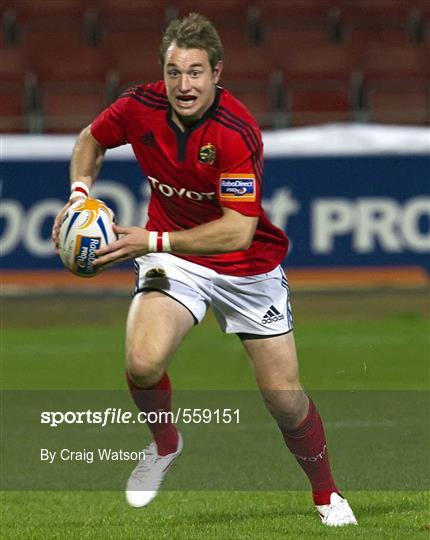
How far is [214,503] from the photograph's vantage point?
19.4ft

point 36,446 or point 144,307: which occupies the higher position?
point 144,307

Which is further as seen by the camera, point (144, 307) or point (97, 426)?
point (97, 426)

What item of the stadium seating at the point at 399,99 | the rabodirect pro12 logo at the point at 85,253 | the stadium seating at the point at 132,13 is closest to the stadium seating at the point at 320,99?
the stadium seating at the point at 399,99

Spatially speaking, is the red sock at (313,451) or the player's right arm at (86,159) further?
the player's right arm at (86,159)

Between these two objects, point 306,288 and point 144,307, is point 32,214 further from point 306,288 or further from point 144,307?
point 144,307

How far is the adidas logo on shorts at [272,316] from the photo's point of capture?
18.4 ft

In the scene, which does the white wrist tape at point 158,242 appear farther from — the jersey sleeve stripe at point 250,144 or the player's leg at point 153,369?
the jersey sleeve stripe at point 250,144

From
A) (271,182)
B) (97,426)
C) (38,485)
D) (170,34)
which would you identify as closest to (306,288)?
(271,182)

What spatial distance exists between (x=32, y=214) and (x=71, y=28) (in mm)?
4595

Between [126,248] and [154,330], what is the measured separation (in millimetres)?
380

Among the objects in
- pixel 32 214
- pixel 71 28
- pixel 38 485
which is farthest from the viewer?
pixel 71 28

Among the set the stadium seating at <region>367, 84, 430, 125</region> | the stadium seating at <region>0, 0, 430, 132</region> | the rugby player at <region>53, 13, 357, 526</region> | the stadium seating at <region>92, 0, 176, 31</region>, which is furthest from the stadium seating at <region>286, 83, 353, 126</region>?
the rugby player at <region>53, 13, 357, 526</region>

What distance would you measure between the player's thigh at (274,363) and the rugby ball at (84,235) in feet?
2.57

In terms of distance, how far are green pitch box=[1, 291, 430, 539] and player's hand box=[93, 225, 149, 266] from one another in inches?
43.6
